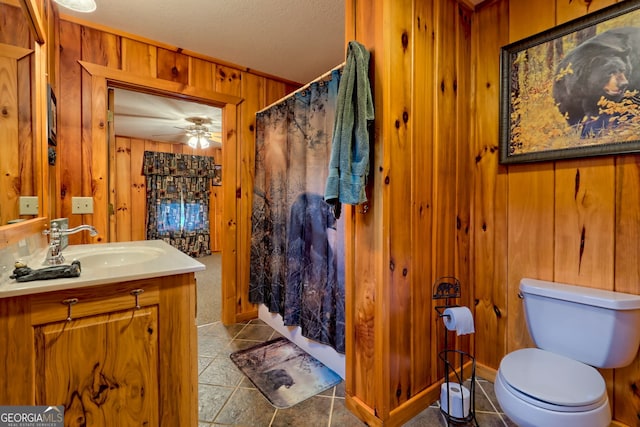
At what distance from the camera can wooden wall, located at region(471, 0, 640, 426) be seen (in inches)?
52.0

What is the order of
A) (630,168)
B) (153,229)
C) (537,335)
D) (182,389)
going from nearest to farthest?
(182,389), (630,168), (537,335), (153,229)

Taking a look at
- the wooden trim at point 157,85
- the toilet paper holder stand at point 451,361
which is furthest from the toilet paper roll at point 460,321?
the wooden trim at point 157,85

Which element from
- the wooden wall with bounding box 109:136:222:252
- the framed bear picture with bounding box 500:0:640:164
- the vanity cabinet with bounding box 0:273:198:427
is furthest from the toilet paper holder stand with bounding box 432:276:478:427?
the wooden wall with bounding box 109:136:222:252

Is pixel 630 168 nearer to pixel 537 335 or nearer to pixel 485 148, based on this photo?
pixel 485 148

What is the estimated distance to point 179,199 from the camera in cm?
551

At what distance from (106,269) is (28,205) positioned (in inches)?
21.1

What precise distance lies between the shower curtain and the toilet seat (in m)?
0.90

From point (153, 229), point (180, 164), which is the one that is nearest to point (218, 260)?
point (153, 229)

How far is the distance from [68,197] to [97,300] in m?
1.45

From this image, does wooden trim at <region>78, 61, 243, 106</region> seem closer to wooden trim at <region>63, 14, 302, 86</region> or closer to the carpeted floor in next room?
wooden trim at <region>63, 14, 302, 86</region>

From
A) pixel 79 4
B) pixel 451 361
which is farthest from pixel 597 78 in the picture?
pixel 79 4

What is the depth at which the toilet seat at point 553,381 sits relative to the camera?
0.99 m

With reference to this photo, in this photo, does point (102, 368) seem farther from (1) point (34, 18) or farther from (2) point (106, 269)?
(1) point (34, 18)

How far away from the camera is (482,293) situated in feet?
5.98
